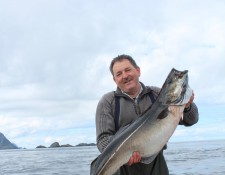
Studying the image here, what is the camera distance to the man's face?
22.1 feet

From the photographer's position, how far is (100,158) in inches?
251

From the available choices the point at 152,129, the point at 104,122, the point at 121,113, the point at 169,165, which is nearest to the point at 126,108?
the point at 121,113

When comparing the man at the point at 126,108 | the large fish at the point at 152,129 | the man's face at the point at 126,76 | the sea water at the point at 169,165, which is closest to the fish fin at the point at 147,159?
the large fish at the point at 152,129

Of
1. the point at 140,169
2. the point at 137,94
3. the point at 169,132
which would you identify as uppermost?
the point at 137,94

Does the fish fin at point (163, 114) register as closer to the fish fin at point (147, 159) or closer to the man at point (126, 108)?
the fish fin at point (147, 159)

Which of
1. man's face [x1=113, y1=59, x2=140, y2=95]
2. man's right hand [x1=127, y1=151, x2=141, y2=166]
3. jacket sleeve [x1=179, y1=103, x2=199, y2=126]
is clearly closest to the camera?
man's right hand [x1=127, y1=151, x2=141, y2=166]

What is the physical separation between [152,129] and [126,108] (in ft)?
2.78

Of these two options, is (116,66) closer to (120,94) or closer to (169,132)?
(120,94)

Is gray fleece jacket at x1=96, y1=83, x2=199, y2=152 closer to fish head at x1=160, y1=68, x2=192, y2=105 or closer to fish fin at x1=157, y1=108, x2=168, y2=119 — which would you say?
fish head at x1=160, y1=68, x2=192, y2=105

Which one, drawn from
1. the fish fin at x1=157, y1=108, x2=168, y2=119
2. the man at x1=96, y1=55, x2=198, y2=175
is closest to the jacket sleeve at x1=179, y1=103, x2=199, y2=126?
the man at x1=96, y1=55, x2=198, y2=175

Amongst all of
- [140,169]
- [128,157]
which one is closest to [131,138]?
[128,157]

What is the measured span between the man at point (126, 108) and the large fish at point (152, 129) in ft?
1.47

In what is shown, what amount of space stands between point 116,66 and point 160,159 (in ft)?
5.04

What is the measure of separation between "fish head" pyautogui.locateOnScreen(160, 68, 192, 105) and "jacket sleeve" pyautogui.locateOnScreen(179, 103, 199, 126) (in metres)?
0.47
